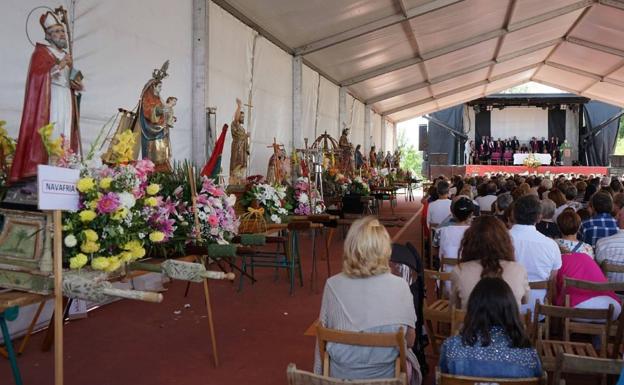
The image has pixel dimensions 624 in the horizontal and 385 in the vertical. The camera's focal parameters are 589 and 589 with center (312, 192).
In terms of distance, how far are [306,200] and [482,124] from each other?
76.6 feet

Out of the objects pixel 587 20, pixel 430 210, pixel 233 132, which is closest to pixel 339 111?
pixel 587 20

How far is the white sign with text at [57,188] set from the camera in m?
2.68

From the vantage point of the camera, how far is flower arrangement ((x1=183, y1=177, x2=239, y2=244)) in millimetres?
4668

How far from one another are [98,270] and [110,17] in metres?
3.87

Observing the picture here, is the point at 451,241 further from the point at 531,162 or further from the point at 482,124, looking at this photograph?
the point at 482,124

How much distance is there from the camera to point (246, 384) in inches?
149

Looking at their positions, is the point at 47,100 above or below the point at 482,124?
below

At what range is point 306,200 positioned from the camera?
9031 millimetres

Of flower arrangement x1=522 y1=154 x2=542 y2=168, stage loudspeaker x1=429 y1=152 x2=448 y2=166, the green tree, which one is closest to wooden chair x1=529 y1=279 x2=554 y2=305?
flower arrangement x1=522 y1=154 x2=542 y2=168

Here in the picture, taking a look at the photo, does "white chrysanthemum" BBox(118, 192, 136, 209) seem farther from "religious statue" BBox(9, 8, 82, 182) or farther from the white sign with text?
"religious statue" BBox(9, 8, 82, 182)

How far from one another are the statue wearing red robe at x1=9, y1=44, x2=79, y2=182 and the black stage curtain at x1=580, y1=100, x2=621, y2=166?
29.2m

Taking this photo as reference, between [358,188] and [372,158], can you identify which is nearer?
[358,188]

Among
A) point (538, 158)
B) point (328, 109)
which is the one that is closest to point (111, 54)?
point (328, 109)

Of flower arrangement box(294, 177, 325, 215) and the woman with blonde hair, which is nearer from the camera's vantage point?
the woman with blonde hair
